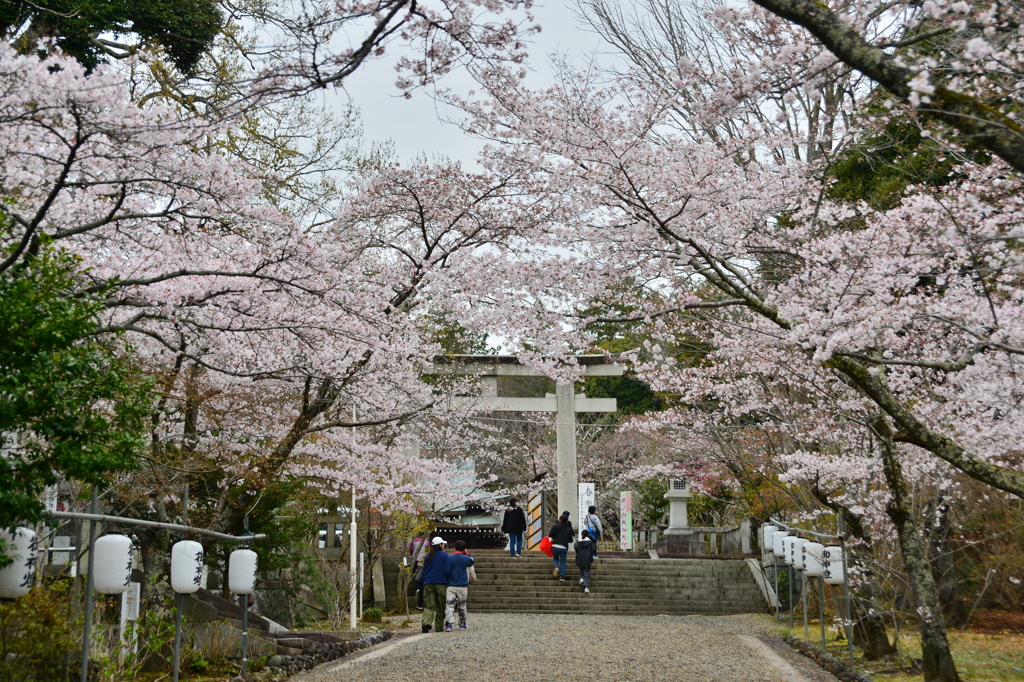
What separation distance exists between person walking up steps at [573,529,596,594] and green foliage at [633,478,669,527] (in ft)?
31.3

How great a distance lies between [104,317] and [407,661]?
14.8 feet

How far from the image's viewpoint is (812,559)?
980 centimetres

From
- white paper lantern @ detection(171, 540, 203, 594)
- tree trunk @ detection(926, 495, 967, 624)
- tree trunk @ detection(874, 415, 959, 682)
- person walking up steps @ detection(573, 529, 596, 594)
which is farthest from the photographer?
person walking up steps @ detection(573, 529, 596, 594)

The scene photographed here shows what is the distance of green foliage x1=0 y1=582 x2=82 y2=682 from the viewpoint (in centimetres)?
562

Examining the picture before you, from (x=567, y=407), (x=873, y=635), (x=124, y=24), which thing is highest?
(x=124, y=24)

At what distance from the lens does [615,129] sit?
8.53m

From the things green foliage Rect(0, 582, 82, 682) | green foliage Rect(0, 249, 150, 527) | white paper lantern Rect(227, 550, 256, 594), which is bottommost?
green foliage Rect(0, 582, 82, 682)

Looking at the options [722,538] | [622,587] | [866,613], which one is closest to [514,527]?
[622,587]

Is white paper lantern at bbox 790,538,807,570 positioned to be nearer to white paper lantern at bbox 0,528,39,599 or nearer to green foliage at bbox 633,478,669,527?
white paper lantern at bbox 0,528,39,599

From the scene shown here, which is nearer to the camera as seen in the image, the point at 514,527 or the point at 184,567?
the point at 184,567

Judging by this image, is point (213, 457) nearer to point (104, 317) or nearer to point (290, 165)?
point (104, 317)

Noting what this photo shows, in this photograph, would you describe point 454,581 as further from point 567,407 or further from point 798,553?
point 567,407

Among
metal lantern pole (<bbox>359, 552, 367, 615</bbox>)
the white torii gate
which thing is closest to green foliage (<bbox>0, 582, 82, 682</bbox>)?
metal lantern pole (<bbox>359, 552, 367, 615</bbox>)

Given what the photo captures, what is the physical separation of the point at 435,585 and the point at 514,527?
6.76 m
